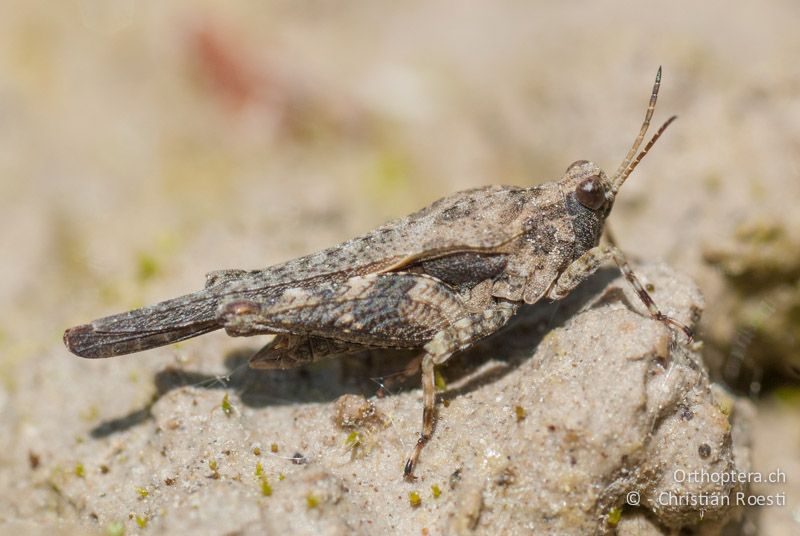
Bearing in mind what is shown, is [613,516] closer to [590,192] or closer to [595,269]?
[595,269]

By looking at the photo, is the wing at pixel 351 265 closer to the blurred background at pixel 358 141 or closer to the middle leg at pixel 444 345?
the middle leg at pixel 444 345

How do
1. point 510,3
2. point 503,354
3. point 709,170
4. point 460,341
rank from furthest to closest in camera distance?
point 510,3 → point 709,170 → point 503,354 → point 460,341

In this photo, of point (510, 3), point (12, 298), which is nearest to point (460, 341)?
point (12, 298)

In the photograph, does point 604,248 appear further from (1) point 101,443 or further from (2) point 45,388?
(2) point 45,388

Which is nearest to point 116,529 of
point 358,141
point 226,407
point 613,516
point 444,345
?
point 226,407

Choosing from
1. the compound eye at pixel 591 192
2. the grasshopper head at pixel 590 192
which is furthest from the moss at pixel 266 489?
the compound eye at pixel 591 192

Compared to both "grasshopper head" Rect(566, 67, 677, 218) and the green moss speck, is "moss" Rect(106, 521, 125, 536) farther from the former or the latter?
"grasshopper head" Rect(566, 67, 677, 218)

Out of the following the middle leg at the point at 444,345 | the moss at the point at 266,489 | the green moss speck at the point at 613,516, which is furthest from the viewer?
the middle leg at the point at 444,345
